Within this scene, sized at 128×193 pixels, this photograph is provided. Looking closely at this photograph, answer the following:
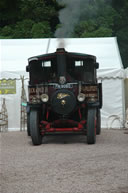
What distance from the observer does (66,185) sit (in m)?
4.43

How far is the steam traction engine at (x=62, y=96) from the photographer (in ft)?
31.1

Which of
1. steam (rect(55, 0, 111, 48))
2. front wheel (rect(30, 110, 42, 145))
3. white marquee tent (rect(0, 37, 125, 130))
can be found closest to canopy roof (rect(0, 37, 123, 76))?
white marquee tent (rect(0, 37, 125, 130))

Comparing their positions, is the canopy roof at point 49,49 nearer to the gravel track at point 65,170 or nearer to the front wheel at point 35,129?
the front wheel at point 35,129

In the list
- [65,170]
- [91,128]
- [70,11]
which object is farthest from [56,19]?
[91,128]

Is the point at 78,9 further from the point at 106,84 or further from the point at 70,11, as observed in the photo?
the point at 106,84

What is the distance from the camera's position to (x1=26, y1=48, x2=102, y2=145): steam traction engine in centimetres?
947

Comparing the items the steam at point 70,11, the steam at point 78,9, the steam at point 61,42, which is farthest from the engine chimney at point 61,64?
the steam at point 61,42

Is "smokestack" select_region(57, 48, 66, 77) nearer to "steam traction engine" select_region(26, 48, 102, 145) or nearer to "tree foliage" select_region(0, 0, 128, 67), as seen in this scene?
"steam traction engine" select_region(26, 48, 102, 145)

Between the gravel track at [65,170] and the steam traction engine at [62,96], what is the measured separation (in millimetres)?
1013

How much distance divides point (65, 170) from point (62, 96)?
12.9ft

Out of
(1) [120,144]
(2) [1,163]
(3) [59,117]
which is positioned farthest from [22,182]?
(3) [59,117]

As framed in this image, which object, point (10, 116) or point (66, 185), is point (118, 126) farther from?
point (66, 185)

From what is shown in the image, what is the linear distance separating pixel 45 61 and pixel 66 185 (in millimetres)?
6337

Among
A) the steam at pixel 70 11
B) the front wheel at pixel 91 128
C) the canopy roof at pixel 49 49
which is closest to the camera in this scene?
the steam at pixel 70 11
